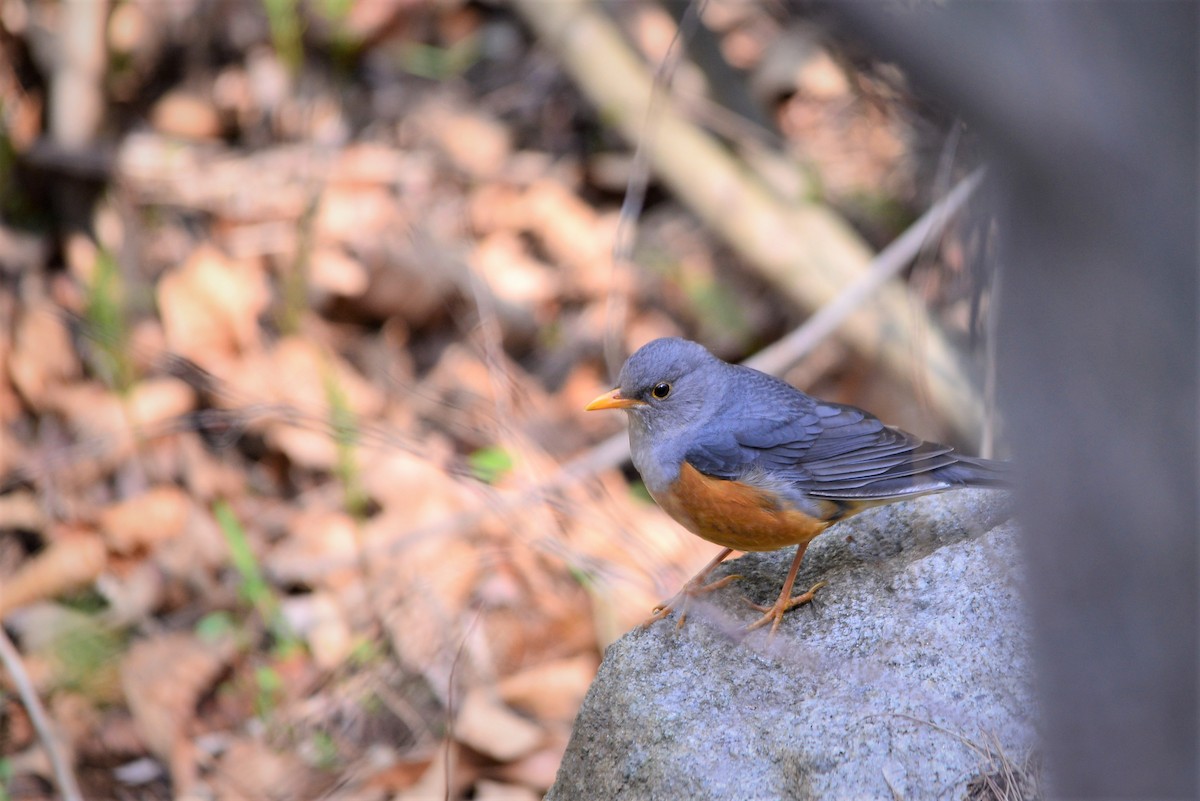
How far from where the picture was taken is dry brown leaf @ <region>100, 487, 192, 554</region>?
5.79 m

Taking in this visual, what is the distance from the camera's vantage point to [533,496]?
299cm

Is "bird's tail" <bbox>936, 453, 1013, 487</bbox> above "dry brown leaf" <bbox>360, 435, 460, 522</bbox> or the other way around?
above

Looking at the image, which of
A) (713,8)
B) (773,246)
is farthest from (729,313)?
(713,8)

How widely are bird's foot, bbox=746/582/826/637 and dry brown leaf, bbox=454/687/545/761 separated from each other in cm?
174

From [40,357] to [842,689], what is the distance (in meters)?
5.45

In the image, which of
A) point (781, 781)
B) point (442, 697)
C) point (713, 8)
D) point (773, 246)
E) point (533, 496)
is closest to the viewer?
point (781, 781)

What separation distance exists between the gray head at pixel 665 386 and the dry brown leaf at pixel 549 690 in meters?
1.84

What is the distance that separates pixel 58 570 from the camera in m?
5.55

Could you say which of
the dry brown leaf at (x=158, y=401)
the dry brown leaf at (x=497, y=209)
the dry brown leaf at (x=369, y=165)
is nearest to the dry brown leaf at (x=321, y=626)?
the dry brown leaf at (x=158, y=401)

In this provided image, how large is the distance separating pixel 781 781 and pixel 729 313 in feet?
15.3

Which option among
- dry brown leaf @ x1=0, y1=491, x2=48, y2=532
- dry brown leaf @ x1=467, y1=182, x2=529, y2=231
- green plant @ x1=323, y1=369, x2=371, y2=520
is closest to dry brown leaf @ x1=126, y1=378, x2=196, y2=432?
dry brown leaf @ x1=0, y1=491, x2=48, y2=532

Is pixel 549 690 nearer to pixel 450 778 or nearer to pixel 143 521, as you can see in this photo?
pixel 450 778

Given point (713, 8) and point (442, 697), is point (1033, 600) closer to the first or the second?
point (442, 697)

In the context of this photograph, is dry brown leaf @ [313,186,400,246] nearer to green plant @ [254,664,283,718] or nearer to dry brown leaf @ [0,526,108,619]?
dry brown leaf @ [0,526,108,619]
